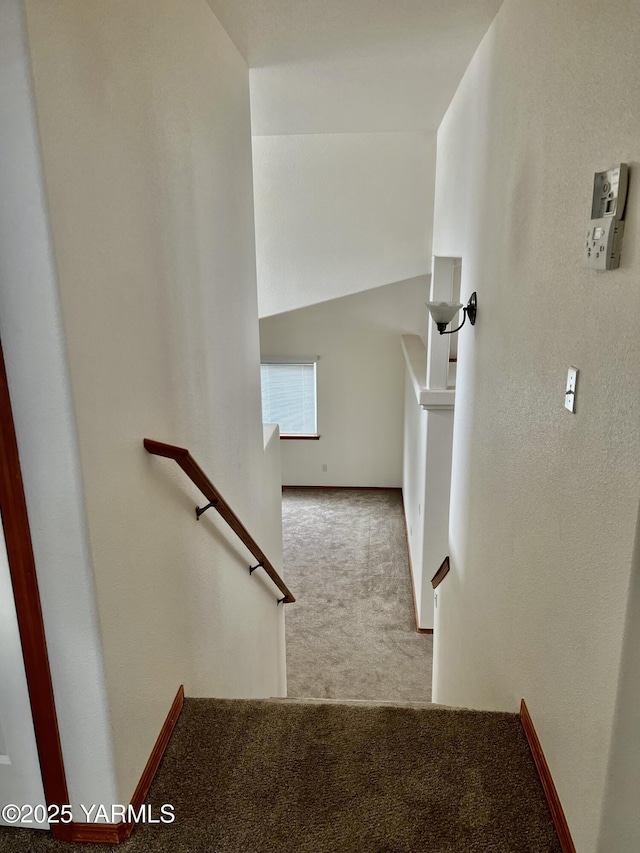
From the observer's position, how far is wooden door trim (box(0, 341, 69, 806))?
145cm

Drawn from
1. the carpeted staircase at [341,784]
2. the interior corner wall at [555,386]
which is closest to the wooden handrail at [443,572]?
the interior corner wall at [555,386]

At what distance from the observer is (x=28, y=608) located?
1570 mm

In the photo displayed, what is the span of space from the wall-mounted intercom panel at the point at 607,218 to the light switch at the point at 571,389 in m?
0.28

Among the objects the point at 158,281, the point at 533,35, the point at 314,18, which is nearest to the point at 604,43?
the point at 533,35

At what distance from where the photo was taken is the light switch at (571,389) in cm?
160

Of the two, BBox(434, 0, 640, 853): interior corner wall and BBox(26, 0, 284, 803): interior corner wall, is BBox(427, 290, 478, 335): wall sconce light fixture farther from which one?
BBox(26, 0, 284, 803): interior corner wall

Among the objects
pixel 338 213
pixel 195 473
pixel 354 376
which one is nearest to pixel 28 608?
pixel 195 473

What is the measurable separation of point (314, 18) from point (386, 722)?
280 cm

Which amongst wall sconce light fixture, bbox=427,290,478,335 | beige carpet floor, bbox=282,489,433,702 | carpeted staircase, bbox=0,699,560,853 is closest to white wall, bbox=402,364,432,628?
beige carpet floor, bbox=282,489,433,702

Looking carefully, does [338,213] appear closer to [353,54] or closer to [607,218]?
[353,54]

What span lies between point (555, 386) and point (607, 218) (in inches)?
21.2

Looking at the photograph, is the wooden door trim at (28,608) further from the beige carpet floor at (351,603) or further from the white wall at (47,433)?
the beige carpet floor at (351,603)

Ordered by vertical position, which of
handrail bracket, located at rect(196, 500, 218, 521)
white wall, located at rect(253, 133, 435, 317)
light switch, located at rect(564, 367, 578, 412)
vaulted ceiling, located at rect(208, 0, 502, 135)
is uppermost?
vaulted ceiling, located at rect(208, 0, 502, 135)

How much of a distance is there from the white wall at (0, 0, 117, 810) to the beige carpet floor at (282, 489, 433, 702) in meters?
4.08
